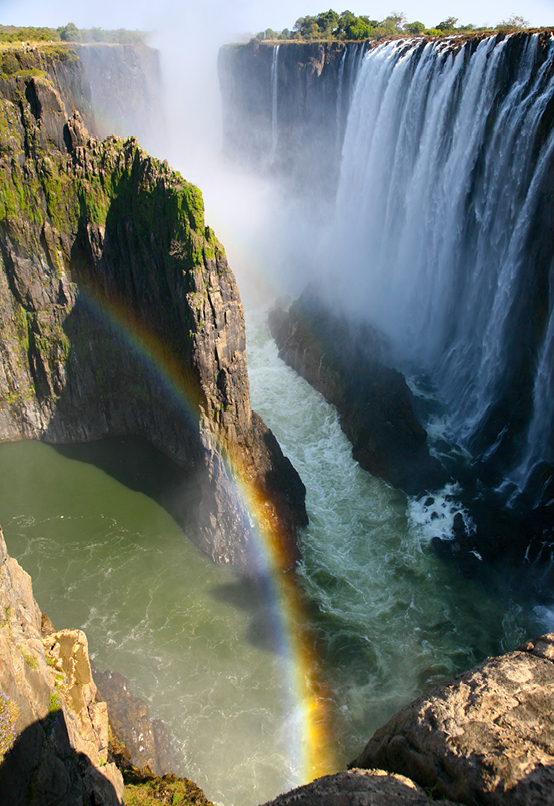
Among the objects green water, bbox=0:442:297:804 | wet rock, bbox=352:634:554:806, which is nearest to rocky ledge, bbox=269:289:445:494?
green water, bbox=0:442:297:804

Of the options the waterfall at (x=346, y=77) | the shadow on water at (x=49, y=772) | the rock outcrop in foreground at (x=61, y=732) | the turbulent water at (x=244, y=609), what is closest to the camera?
the shadow on water at (x=49, y=772)

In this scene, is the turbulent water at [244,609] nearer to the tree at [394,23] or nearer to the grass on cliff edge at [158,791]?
the grass on cliff edge at [158,791]

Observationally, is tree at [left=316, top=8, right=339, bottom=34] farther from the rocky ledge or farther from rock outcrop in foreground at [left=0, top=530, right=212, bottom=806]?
rock outcrop in foreground at [left=0, top=530, right=212, bottom=806]

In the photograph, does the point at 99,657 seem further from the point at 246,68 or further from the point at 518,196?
the point at 246,68

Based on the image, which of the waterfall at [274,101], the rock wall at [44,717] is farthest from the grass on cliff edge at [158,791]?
the waterfall at [274,101]

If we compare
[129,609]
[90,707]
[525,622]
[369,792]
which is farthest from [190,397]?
[369,792]

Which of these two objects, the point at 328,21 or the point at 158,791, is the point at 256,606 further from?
the point at 328,21
